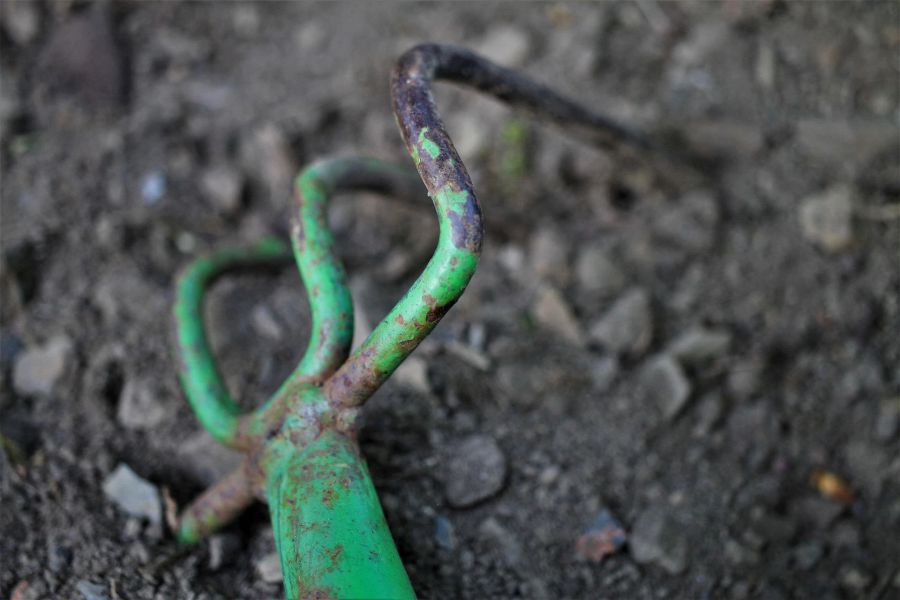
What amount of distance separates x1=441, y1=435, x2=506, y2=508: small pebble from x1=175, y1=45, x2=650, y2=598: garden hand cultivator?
0.33 metres

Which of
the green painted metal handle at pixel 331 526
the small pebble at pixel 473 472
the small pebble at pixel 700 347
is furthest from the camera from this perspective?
the small pebble at pixel 700 347

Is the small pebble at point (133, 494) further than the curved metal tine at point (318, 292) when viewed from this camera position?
Yes

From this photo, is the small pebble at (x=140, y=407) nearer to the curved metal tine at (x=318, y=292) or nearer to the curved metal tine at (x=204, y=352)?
the curved metal tine at (x=204, y=352)

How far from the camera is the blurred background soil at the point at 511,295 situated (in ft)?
5.04

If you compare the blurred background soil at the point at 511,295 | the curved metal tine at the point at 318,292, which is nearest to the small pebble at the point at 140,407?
the blurred background soil at the point at 511,295

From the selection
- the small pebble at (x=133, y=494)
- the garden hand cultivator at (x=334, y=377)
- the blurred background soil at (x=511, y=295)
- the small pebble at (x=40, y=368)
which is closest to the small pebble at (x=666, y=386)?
the blurred background soil at (x=511, y=295)

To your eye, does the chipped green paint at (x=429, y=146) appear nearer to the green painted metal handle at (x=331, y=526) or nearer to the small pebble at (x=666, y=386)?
the green painted metal handle at (x=331, y=526)

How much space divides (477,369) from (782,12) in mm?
1237

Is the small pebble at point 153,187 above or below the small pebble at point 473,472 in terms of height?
above

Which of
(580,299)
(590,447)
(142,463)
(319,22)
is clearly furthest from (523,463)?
(319,22)

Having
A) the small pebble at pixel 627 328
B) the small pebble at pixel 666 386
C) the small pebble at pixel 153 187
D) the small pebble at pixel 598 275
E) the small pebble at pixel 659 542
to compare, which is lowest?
the small pebble at pixel 659 542

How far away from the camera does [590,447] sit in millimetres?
1695

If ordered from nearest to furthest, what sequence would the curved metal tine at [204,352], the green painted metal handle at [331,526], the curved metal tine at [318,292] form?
1. the green painted metal handle at [331,526]
2. the curved metal tine at [318,292]
3. the curved metal tine at [204,352]

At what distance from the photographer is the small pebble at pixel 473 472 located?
5.08 feet
